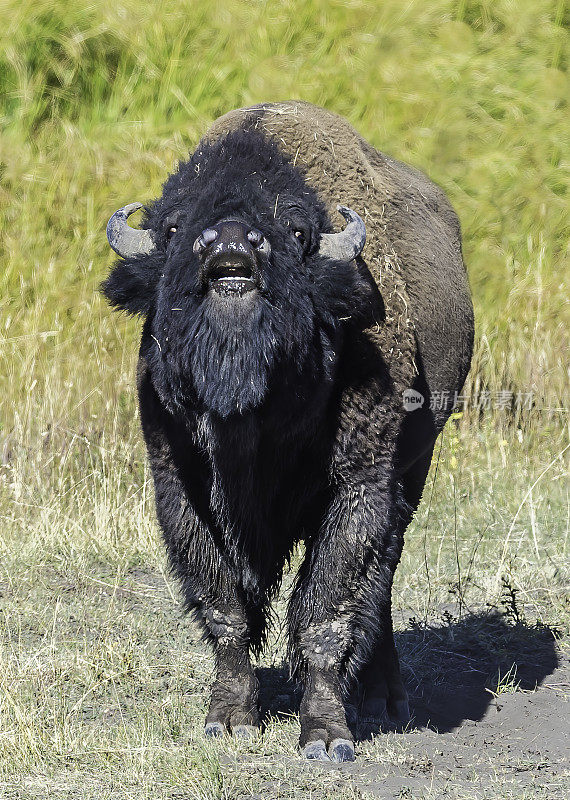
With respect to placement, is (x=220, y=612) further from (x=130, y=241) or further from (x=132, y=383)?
(x=132, y=383)

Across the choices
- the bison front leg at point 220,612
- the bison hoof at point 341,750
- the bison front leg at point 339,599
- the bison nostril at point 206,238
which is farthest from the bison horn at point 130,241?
the bison hoof at point 341,750

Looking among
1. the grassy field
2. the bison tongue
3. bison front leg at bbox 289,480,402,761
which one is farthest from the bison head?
the grassy field

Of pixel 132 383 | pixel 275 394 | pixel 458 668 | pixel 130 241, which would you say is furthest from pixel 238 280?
pixel 132 383

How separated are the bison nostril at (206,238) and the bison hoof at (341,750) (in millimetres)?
2039

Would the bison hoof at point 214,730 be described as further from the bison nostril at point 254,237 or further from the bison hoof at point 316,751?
the bison nostril at point 254,237

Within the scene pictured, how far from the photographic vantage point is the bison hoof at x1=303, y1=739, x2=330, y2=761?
4461 millimetres

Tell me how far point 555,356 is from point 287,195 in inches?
245

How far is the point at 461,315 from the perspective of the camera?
249 inches

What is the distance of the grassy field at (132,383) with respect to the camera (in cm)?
454

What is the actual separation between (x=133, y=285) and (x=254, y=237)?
0.71 m

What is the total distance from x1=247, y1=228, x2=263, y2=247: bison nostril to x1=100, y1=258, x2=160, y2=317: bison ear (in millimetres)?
583

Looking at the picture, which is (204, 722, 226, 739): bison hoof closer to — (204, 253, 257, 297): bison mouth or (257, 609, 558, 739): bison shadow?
(257, 609, 558, 739): bison shadow

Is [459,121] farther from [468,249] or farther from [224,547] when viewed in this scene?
[224,547]

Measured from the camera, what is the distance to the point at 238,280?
13.8 ft
